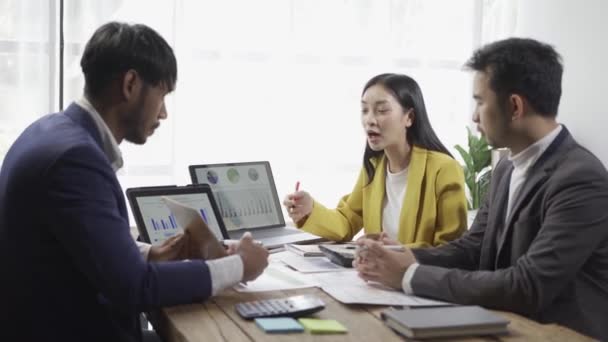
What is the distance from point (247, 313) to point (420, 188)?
113 cm

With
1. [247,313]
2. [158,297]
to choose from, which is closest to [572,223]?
[247,313]

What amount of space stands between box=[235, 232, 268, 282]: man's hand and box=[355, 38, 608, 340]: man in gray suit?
10.0 inches

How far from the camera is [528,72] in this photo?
1.66 metres

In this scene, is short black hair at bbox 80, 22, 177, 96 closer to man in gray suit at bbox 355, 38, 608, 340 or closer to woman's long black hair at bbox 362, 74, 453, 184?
man in gray suit at bbox 355, 38, 608, 340

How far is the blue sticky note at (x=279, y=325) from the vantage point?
123 centimetres

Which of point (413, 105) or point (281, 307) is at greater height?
point (413, 105)

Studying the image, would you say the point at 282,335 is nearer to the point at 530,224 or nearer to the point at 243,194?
the point at 530,224

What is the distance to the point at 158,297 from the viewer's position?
52.7 inches

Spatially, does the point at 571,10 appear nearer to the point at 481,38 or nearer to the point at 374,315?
the point at 481,38

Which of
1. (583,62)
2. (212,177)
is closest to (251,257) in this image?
(212,177)

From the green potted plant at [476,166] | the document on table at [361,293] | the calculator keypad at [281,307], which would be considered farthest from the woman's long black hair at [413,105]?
the green potted plant at [476,166]

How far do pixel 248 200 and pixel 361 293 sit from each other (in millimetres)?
889

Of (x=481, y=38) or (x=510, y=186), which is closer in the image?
(x=510, y=186)

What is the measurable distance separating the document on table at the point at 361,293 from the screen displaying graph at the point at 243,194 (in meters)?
0.64
